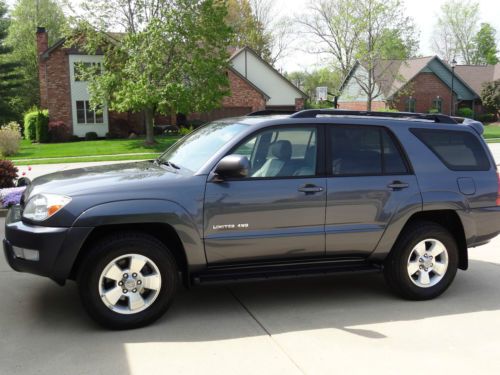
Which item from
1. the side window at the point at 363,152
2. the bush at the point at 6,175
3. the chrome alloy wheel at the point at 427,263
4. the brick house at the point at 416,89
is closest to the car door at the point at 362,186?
the side window at the point at 363,152

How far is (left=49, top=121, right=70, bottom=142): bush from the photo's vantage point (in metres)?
36.7

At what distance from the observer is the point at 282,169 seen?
4.94m

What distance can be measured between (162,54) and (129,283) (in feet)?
92.4

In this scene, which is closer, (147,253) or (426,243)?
(147,253)

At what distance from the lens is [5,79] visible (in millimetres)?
47406

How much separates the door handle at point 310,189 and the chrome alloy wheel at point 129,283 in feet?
4.73

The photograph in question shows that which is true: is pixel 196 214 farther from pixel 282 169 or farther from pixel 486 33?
pixel 486 33

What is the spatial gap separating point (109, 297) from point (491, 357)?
300cm

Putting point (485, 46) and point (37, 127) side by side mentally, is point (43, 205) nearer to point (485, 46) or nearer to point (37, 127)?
point (37, 127)

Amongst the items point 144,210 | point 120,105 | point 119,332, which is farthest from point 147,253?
point 120,105

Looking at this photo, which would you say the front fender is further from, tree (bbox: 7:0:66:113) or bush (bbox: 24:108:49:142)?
tree (bbox: 7:0:66:113)

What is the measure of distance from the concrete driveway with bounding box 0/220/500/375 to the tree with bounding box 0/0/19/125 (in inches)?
1724

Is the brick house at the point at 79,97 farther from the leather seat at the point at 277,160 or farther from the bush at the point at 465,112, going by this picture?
the leather seat at the point at 277,160

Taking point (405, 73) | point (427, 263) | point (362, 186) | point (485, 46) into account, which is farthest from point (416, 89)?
point (362, 186)
